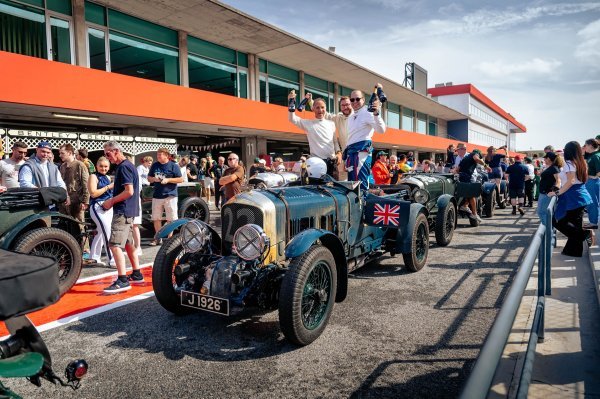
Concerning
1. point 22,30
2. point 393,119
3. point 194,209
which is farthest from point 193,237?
point 393,119

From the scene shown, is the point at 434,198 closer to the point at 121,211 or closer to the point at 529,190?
the point at 121,211

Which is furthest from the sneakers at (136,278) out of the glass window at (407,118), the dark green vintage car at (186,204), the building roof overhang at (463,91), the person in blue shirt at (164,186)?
the building roof overhang at (463,91)

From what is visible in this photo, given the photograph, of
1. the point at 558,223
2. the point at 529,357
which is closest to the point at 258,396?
the point at 529,357

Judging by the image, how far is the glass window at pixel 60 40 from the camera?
1208cm

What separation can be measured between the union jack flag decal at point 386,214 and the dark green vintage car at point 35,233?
366 centimetres

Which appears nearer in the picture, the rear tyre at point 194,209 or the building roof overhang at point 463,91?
the rear tyre at point 194,209

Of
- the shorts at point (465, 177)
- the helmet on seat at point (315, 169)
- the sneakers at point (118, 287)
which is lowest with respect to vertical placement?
the sneakers at point (118, 287)

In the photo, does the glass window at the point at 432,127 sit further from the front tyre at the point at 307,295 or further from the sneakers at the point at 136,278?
the front tyre at the point at 307,295

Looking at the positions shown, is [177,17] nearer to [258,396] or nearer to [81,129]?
[81,129]

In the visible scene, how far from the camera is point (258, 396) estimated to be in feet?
7.97

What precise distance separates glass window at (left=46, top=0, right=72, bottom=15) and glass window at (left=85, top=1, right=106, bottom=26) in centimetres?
55

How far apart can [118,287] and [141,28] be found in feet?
42.6

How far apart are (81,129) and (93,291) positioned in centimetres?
1207

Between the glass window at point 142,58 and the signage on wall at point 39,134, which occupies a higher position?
the glass window at point 142,58
